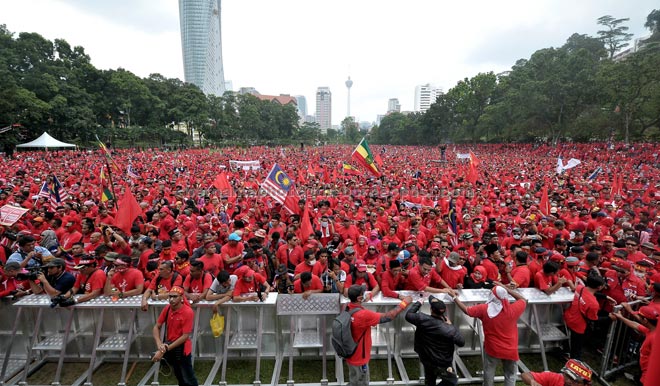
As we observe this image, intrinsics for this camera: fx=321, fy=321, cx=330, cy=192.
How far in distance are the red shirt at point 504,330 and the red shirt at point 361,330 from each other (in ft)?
4.59

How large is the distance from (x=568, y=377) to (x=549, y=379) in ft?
0.71

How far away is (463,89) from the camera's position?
189 feet

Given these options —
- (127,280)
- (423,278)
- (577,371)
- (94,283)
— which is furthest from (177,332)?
(577,371)

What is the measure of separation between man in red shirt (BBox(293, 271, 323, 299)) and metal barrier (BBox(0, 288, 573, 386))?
201 millimetres

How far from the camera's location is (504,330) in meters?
3.81

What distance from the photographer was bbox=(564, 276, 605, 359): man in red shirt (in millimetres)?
4316

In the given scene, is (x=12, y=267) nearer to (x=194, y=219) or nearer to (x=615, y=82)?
(x=194, y=219)

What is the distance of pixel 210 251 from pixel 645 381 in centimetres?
564

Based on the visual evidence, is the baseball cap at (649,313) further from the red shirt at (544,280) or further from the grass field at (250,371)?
the grass field at (250,371)

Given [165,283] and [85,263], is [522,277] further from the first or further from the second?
[85,263]

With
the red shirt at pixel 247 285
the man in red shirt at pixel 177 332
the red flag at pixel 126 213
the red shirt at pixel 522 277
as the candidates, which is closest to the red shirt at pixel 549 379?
the red shirt at pixel 522 277

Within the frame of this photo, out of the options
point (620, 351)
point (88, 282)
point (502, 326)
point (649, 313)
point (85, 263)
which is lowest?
point (620, 351)

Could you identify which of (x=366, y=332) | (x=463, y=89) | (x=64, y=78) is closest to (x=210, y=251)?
(x=366, y=332)

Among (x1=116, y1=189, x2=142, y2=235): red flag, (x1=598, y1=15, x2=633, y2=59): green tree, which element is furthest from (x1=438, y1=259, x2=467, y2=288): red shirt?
(x1=598, y1=15, x2=633, y2=59): green tree
